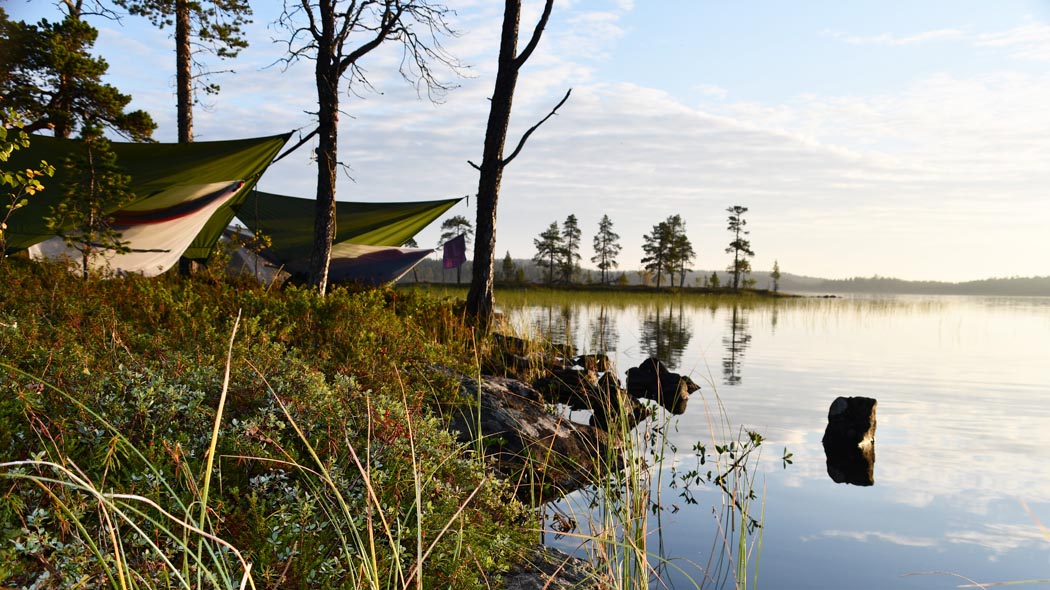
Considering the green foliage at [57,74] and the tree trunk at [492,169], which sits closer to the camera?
the tree trunk at [492,169]

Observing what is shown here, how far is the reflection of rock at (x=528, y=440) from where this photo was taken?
3.93 m

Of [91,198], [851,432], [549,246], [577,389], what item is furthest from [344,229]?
[549,246]

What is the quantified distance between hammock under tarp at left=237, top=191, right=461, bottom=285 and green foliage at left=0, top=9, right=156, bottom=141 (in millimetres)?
2947

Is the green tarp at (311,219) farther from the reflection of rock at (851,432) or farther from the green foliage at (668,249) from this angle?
the green foliage at (668,249)

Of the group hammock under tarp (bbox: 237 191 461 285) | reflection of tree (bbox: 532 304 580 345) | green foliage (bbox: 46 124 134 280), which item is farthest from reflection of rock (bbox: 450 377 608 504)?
hammock under tarp (bbox: 237 191 461 285)

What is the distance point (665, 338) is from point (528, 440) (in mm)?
9015

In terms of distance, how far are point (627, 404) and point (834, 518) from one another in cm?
160

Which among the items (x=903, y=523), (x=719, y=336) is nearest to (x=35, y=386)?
(x=903, y=523)

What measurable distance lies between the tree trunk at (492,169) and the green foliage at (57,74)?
21.5 ft

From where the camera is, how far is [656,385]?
7.20 m

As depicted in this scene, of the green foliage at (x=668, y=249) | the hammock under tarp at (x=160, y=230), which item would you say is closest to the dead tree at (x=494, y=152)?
the hammock under tarp at (x=160, y=230)

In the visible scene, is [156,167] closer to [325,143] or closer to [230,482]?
[325,143]

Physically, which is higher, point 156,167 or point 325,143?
point 325,143

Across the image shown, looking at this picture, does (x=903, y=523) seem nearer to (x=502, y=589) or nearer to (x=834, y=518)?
(x=834, y=518)
